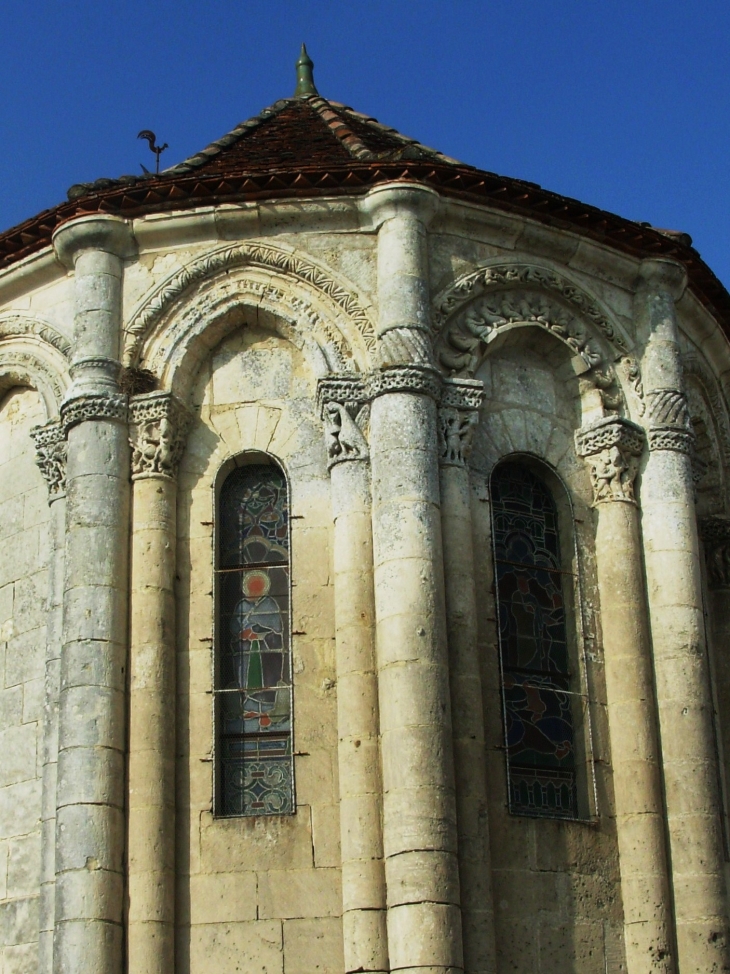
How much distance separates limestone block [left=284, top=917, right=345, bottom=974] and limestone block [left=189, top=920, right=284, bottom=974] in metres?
0.08

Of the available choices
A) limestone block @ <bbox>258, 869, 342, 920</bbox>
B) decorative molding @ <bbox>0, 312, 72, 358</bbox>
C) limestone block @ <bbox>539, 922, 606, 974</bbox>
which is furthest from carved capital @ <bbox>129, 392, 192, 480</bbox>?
limestone block @ <bbox>539, 922, 606, 974</bbox>

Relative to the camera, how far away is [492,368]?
16.1m

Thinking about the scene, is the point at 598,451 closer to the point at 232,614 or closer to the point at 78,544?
the point at 232,614

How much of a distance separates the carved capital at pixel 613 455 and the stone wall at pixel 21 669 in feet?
17.7

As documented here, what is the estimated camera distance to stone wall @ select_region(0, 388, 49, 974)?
14.9m

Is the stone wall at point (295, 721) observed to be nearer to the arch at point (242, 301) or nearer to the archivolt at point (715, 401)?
the arch at point (242, 301)

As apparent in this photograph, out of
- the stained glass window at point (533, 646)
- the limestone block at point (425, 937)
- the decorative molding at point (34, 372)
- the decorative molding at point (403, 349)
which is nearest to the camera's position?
the limestone block at point (425, 937)

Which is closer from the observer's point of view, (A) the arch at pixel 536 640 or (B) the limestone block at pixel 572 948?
(B) the limestone block at pixel 572 948

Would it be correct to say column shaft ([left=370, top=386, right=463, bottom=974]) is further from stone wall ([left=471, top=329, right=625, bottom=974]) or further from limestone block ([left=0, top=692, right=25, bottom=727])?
limestone block ([left=0, top=692, right=25, bottom=727])

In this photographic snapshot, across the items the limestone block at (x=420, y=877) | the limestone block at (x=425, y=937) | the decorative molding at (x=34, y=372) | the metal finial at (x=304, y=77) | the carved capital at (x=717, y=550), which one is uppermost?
the metal finial at (x=304, y=77)

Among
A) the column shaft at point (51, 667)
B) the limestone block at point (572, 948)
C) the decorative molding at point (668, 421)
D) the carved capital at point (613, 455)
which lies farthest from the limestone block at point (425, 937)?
the decorative molding at point (668, 421)

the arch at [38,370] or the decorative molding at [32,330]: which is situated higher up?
the decorative molding at [32,330]

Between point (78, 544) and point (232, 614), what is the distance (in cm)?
155

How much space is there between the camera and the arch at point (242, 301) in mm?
15609
